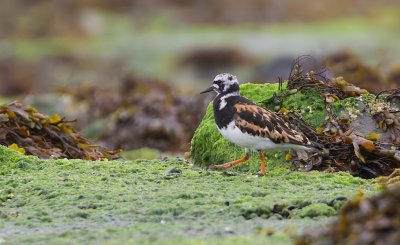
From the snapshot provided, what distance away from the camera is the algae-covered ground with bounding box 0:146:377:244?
5666 mm

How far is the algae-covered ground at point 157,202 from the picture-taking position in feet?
18.6

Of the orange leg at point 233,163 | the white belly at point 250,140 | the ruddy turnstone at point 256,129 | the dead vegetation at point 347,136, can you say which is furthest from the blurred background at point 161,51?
the white belly at point 250,140

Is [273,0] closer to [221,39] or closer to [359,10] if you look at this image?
[359,10]

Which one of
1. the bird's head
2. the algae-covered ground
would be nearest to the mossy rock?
the algae-covered ground

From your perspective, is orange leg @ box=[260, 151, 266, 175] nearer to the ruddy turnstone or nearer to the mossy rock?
the ruddy turnstone

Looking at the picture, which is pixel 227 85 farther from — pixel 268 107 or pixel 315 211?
pixel 315 211

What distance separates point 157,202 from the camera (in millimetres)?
6570

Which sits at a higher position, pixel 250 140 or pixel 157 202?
pixel 250 140

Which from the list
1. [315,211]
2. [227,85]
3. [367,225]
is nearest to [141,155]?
[227,85]

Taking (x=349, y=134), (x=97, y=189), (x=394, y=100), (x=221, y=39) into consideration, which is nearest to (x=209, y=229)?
(x=97, y=189)

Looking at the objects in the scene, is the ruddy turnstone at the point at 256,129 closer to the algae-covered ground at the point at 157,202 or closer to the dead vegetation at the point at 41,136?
the algae-covered ground at the point at 157,202

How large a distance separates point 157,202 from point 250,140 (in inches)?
53.7

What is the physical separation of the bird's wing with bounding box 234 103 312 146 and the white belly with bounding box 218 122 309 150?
0.11 ft

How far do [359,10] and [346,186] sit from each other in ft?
103
